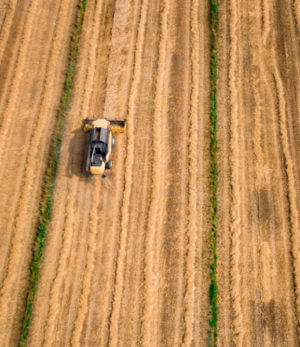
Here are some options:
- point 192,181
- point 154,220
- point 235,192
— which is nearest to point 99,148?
point 154,220

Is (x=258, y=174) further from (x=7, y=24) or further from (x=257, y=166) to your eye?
(x=7, y=24)

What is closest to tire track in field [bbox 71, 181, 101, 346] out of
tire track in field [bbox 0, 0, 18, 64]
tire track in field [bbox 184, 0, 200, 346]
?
tire track in field [bbox 184, 0, 200, 346]

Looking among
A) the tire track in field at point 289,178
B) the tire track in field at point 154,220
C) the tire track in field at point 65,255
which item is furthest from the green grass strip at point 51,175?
the tire track in field at point 289,178

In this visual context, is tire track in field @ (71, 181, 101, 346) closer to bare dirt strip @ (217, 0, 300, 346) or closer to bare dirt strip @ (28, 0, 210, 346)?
bare dirt strip @ (28, 0, 210, 346)

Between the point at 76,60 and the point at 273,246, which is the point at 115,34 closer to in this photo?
the point at 76,60

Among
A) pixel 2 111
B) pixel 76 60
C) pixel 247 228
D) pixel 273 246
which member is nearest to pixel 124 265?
pixel 247 228
